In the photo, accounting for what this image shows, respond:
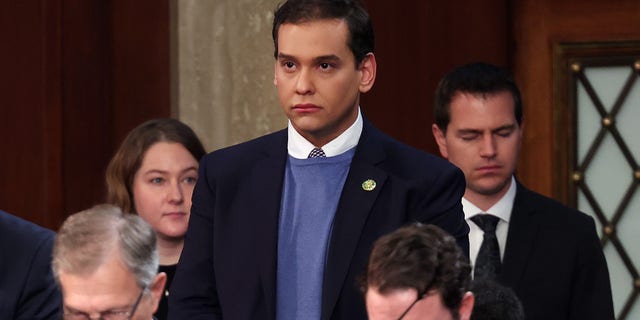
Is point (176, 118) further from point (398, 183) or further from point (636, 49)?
point (398, 183)

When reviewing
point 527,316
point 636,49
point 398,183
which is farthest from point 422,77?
point 398,183

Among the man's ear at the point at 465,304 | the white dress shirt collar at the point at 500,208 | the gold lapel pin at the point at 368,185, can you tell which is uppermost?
the gold lapel pin at the point at 368,185

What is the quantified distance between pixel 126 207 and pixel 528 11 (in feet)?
6.12

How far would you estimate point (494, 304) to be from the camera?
5.24m

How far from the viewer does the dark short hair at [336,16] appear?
16.9 ft

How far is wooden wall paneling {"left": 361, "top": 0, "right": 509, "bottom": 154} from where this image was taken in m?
7.62

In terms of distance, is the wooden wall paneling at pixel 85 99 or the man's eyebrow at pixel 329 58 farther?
the wooden wall paneling at pixel 85 99

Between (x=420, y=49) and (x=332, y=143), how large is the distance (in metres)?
2.52

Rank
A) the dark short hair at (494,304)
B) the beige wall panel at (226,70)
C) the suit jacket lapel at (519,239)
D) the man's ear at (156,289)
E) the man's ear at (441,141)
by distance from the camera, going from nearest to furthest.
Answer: the man's ear at (156,289) → the dark short hair at (494,304) → the suit jacket lapel at (519,239) → the man's ear at (441,141) → the beige wall panel at (226,70)

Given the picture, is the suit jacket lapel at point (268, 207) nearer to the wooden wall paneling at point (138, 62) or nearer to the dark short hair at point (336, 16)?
the dark short hair at point (336, 16)

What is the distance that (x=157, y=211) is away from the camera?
21.3ft

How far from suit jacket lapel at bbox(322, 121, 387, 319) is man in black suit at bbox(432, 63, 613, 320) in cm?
93

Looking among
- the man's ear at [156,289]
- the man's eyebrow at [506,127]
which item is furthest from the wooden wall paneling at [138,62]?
the man's ear at [156,289]

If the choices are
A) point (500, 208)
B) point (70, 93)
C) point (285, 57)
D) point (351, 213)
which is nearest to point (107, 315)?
point (351, 213)
